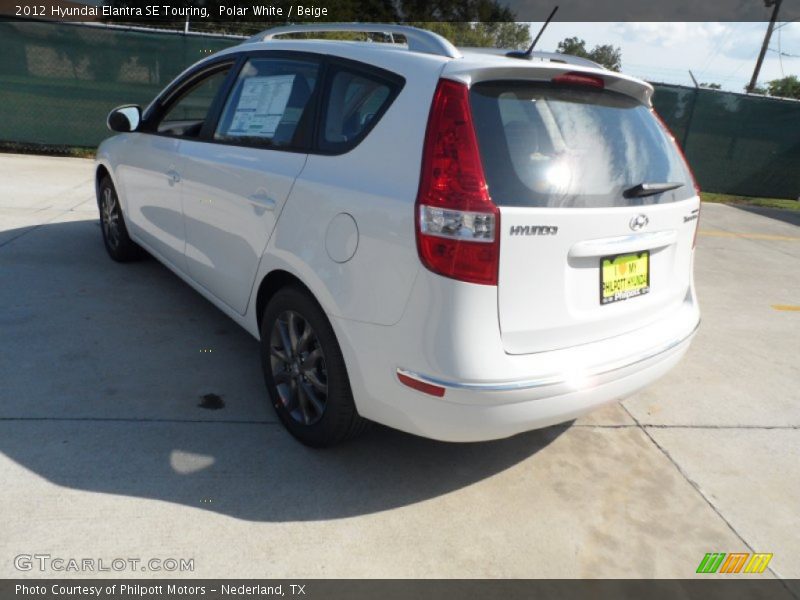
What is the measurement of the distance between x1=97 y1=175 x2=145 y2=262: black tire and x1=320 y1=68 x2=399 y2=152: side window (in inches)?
112

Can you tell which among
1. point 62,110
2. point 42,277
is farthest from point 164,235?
point 62,110

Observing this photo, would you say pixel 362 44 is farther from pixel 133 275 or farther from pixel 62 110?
pixel 62 110

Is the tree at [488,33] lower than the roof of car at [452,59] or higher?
higher

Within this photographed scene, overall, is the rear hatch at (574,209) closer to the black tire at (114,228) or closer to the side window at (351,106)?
the side window at (351,106)

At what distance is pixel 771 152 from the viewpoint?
41.5 ft

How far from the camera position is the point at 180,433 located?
2.94m

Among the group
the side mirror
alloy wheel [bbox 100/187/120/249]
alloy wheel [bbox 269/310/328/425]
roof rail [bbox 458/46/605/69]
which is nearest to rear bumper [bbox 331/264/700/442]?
alloy wheel [bbox 269/310/328/425]

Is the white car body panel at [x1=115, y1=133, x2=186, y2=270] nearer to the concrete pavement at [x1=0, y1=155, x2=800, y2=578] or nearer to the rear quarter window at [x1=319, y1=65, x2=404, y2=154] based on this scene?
the concrete pavement at [x1=0, y1=155, x2=800, y2=578]

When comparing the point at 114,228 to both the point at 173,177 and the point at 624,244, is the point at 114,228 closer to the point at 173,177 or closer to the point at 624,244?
the point at 173,177

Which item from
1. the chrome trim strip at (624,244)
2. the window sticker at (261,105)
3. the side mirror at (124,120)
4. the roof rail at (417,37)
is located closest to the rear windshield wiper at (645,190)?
the chrome trim strip at (624,244)

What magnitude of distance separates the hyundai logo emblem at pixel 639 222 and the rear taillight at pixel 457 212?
68 centimetres

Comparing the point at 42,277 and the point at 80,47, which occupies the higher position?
the point at 80,47

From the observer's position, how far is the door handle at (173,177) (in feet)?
12.4
